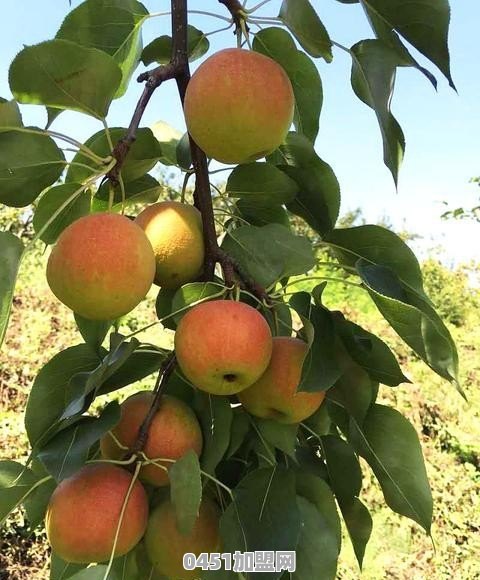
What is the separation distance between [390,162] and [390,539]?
7.01 ft

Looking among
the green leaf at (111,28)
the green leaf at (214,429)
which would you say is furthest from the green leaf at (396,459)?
the green leaf at (111,28)

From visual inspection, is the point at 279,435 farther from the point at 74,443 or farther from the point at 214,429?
the point at 74,443

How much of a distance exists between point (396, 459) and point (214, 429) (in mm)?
188

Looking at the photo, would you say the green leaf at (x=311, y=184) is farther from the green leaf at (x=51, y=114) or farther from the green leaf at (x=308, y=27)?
the green leaf at (x=51, y=114)

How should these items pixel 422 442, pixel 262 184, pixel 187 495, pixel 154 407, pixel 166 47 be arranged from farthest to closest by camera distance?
pixel 422 442
pixel 166 47
pixel 262 184
pixel 154 407
pixel 187 495

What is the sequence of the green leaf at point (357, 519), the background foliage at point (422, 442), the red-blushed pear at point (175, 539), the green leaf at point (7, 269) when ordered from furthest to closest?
the background foliage at point (422, 442) < the green leaf at point (357, 519) < the red-blushed pear at point (175, 539) < the green leaf at point (7, 269)

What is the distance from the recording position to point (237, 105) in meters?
0.56

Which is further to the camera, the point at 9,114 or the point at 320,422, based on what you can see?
the point at 320,422

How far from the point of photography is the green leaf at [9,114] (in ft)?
1.84

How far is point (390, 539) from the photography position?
239 centimetres

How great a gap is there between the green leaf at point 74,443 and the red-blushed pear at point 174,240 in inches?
5.8

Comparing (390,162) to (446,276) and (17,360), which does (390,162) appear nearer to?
(17,360)

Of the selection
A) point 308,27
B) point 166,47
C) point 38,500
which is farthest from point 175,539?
point 166,47

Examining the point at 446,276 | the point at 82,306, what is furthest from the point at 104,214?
the point at 446,276
